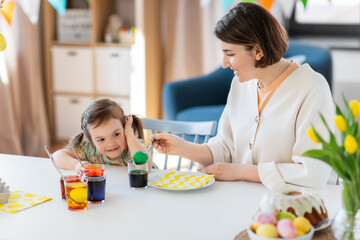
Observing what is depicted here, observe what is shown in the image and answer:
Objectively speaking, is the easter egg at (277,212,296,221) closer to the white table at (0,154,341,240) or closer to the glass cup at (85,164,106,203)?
the white table at (0,154,341,240)

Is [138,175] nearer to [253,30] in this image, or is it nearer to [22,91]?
[253,30]

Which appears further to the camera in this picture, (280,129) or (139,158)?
(280,129)

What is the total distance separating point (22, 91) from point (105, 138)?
8.97ft

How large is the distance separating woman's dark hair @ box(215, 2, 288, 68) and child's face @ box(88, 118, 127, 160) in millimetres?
Result: 502

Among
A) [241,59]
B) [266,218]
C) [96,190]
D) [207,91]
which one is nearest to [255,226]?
[266,218]

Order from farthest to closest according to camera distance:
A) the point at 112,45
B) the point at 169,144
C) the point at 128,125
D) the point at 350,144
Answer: the point at 112,45, the point at 128,125, the point at 169,144, the point at 350,144

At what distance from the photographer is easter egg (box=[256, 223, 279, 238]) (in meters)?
1.07

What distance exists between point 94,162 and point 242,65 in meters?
0.65

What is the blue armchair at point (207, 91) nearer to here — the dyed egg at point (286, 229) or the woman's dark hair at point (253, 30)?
the woman's dark hair at point (253, 30)

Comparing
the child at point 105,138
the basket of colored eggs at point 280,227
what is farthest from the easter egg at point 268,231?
the child at point 105,138

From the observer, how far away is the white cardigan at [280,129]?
63.4 inches

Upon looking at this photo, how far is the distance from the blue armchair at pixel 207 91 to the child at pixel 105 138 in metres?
1.56

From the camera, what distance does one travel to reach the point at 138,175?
1590mm

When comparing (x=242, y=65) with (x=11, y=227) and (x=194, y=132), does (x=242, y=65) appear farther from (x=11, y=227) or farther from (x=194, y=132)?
(x=11, y=227)
